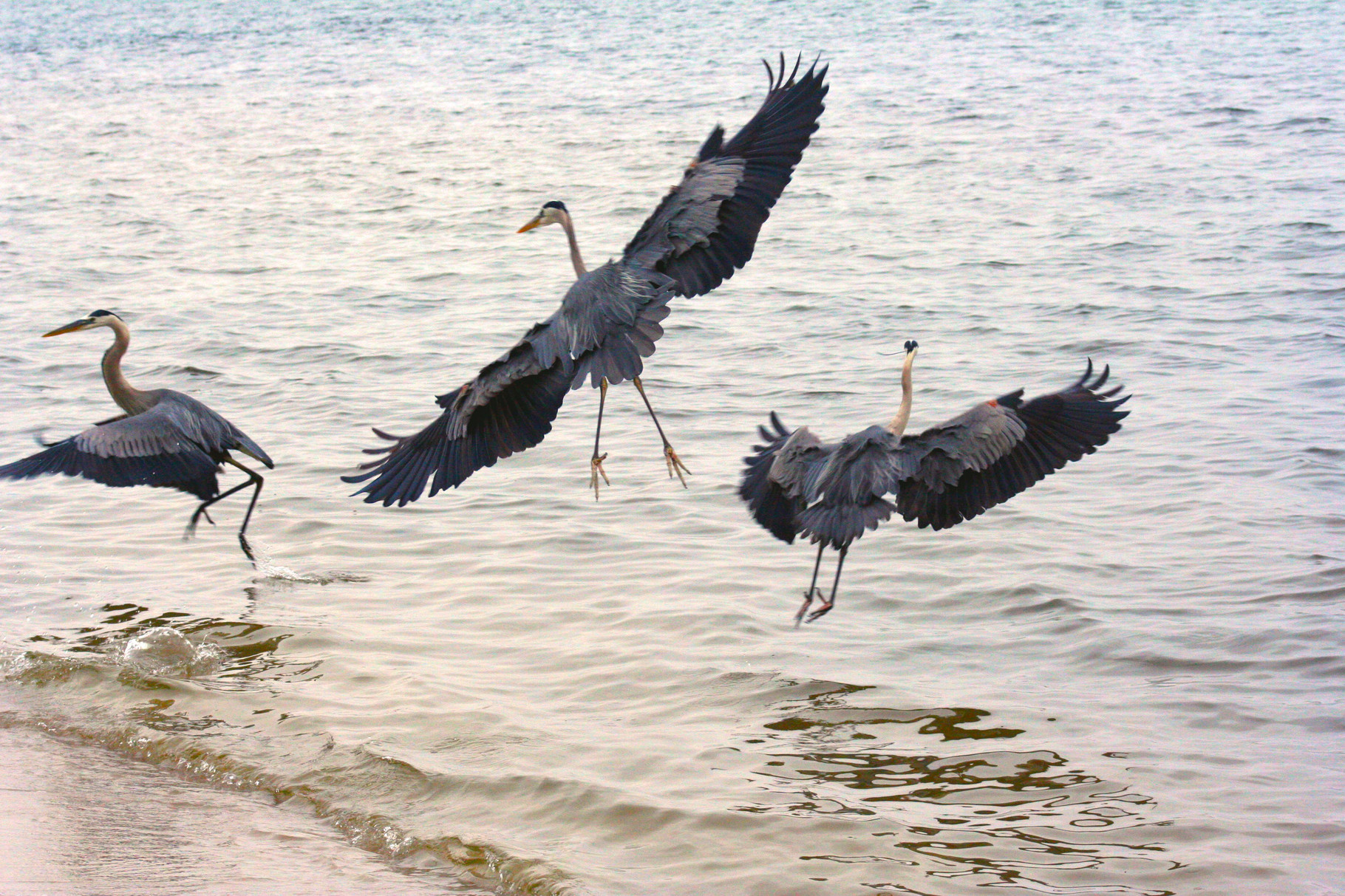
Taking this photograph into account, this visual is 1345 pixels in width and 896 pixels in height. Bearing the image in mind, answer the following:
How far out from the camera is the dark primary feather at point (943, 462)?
21.0 ft

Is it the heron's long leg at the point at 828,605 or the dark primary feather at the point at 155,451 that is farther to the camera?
the dark primary feather at the point at 155,451

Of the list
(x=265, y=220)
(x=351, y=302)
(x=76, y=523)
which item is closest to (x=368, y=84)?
(x=265, y=220)

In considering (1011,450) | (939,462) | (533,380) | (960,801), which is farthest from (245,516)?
(960,801)

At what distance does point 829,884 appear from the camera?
494 centimetres

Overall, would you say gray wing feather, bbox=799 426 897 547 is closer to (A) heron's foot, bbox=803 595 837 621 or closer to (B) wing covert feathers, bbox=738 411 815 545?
(B) wing covert feathers, bbox=738 411 815 545

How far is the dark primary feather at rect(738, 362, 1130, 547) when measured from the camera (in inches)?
252

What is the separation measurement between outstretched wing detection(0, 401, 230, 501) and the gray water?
24.0 inches

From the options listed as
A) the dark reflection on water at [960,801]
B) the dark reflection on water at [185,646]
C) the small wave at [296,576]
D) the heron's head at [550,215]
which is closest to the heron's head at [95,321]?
the small wave at [296,576]

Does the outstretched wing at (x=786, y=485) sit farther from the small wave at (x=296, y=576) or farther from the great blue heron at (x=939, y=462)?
the small wave at (x=296, y=576)

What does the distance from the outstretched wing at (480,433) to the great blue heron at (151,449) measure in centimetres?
173

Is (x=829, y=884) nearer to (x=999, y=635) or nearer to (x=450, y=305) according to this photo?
(x=999, y=635)

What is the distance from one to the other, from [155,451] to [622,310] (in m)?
3.00

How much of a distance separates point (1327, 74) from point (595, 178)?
11060 mm

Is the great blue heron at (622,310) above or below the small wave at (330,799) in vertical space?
above
